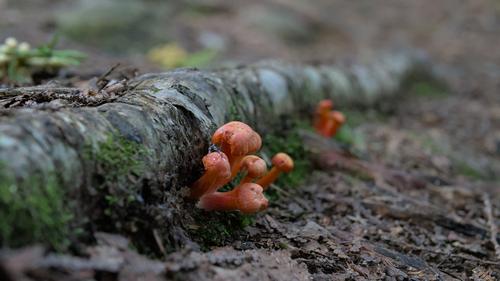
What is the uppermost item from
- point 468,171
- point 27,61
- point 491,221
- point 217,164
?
point 27,61

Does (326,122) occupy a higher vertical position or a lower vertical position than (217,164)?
lower

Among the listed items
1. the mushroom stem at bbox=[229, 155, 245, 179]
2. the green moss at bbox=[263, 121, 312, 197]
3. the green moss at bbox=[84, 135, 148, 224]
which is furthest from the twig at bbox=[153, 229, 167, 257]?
the green moss at bbox=[263, 121, 312, 197]

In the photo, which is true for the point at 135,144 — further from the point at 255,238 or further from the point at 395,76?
the point at 395,76

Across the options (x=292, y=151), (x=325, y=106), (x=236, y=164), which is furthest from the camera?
(x=325, y=106)

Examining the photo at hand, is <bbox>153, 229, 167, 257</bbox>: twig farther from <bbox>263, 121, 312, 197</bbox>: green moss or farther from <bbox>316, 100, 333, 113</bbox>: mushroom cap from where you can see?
<bbox>316, 100, 333, 113</bbox>: mushroom cap

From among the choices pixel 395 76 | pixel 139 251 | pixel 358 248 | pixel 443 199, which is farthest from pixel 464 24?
pixel 139 251

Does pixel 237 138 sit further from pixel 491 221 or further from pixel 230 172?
pixel 491 221

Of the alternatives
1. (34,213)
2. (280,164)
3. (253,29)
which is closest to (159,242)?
(34,213)

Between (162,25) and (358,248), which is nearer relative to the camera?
(358,248)
